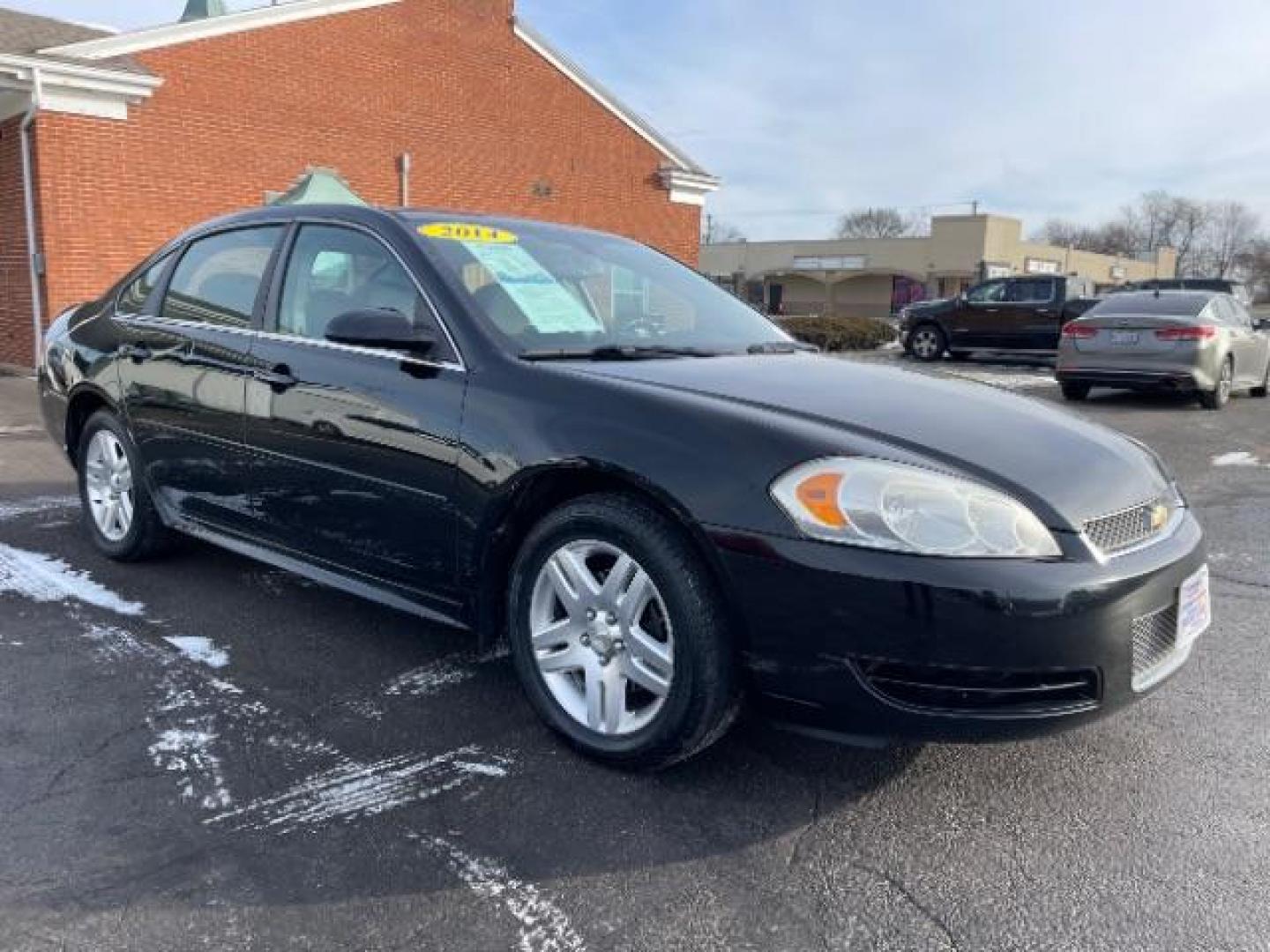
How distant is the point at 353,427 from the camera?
330cm

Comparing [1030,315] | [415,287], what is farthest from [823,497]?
[1030,315]

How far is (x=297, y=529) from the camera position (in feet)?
11.9

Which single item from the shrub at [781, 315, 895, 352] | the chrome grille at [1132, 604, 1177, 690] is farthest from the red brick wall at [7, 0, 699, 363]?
the chrome grille at [1132, 604, 1177, 690]

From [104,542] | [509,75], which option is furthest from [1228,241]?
[104,542]

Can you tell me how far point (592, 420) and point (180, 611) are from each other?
2.25 meters

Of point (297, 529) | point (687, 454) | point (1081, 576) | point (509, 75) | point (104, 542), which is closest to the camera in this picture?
point (1081, 576)

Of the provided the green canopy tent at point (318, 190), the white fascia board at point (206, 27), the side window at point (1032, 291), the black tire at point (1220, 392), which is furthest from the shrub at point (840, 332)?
the white fascia board at point (206, 27)

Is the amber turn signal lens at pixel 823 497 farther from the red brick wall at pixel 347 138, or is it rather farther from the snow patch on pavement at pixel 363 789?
the red brick wall at pixel 347 138

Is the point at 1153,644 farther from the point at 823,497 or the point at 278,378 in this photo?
the point at 278,378

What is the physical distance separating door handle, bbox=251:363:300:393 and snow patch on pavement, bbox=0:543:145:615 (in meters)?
1.16

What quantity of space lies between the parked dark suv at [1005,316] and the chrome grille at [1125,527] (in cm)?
1620

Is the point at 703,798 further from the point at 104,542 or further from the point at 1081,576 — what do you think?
the point at 104,542

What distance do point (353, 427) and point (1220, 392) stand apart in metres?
11.6

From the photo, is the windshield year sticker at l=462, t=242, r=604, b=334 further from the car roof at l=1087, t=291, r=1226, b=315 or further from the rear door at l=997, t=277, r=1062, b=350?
the rear door at l=997, t=277, r=1062, b=350
